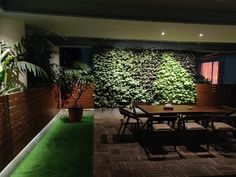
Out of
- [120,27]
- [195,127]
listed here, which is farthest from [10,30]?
[195,127]

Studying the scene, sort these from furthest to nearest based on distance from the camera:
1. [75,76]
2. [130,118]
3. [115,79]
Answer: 1. [115,79]
2. [75,76]
3. [130,118]

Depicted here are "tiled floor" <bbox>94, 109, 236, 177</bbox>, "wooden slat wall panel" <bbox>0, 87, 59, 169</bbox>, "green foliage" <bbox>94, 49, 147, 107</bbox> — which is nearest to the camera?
"wooden slat wall panel" <bbox>0, 87, 59, 169</bbox>

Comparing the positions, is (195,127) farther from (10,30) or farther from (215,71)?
(215,71)

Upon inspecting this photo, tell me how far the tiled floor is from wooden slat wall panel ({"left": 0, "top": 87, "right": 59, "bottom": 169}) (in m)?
1.24

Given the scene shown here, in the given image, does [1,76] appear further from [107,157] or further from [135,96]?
[135,96]

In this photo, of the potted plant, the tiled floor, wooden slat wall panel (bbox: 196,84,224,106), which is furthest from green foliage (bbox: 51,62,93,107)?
wooden slat wall panel (bbox: 196,84,224,106)

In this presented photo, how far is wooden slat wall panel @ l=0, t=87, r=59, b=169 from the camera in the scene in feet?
10.1

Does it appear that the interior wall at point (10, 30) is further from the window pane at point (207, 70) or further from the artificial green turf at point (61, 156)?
the window pane at point (207, 70)

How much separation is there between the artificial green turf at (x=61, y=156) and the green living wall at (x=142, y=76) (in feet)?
8.67

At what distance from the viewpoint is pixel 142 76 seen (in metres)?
8.38

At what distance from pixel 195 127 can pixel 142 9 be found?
8.27 feet

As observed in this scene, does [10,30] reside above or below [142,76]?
Result: above

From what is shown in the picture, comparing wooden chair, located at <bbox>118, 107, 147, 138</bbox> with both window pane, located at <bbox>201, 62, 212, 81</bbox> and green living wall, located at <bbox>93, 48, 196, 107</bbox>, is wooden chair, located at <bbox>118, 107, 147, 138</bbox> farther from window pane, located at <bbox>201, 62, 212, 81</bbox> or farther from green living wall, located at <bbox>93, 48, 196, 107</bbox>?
window pane, located at <bbox>201, 62, 212, 81</bbox>

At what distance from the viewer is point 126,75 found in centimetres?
818
